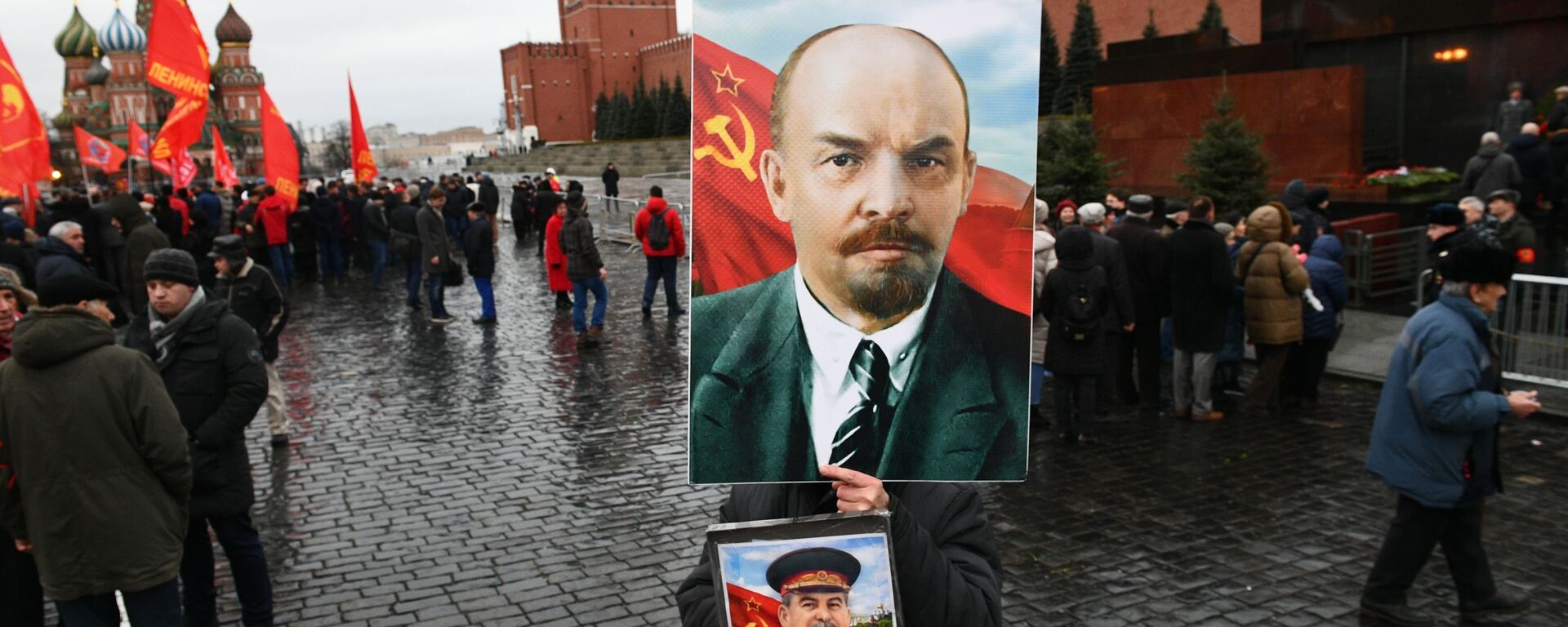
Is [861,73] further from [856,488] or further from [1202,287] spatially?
[1202,287]

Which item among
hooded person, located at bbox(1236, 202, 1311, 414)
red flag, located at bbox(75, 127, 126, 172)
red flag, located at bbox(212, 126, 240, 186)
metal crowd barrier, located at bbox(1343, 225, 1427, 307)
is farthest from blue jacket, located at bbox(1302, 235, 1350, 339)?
red flag, located at bbox(75, 127, 126, 172)

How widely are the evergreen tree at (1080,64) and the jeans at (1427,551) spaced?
100ft

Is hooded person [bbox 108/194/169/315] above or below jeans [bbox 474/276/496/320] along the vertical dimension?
above

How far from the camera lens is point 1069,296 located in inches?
313

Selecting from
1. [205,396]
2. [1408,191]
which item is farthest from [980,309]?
[1408,191]

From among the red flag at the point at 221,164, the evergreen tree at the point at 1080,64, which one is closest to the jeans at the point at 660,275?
the red flag at the point at 221,164

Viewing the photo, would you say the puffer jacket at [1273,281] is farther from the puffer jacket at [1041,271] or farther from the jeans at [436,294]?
the jeans at [436,294]

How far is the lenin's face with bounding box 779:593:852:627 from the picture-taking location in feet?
5.98

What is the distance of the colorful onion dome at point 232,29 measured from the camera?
71.7 m

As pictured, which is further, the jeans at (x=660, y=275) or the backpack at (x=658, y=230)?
the jeans at (x=660, y=275)

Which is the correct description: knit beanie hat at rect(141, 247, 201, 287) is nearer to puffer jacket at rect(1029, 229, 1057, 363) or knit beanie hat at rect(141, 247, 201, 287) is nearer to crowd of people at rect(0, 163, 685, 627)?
crowd of people at rect(0, 163, 685, 627)

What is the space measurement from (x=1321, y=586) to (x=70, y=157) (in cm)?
8540

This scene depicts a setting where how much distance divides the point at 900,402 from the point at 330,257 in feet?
64.8

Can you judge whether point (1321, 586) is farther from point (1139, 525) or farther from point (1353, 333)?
point (1353, 333)
